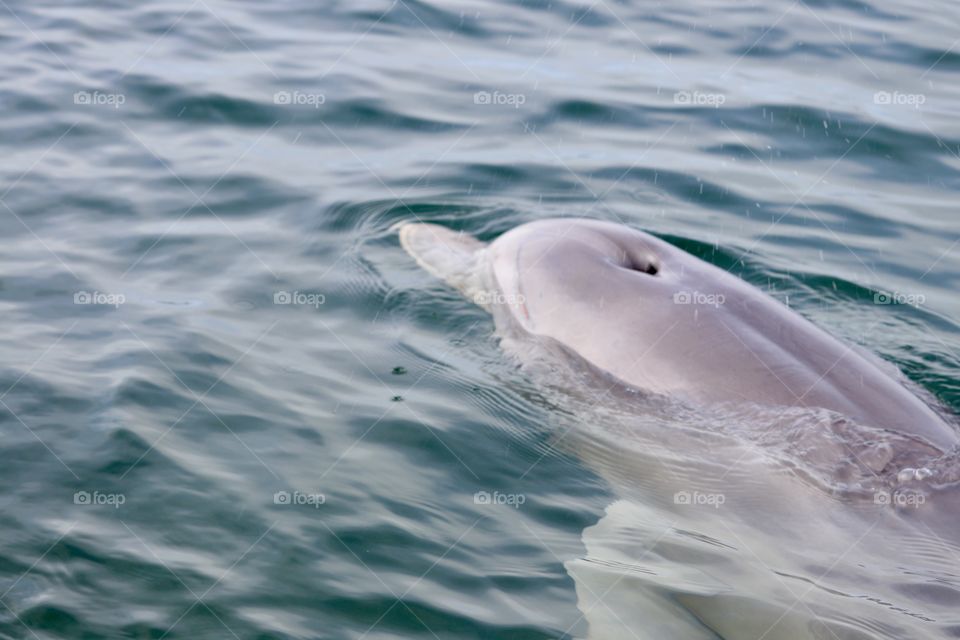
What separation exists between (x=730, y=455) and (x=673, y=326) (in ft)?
2.31

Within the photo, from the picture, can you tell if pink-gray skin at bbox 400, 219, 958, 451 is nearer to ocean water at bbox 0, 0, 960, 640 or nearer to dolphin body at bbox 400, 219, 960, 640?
dolphin body at bbox 400, 219, 960, 640

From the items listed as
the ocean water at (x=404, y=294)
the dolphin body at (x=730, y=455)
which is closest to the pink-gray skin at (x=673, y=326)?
the dolphin body at (x=730, y=455)

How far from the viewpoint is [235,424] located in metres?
6.20

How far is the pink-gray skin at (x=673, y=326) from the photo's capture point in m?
5.59

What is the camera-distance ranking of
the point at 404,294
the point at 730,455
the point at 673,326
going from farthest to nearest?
the point at 404,294 < the point at 673,326 < the point at 730,455

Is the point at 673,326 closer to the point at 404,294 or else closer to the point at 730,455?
the point at 730,455

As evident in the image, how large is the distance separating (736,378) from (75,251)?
4410mm

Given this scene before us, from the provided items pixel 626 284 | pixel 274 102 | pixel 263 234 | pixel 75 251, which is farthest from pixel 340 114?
pixel 626 284

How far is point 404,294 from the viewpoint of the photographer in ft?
24.8

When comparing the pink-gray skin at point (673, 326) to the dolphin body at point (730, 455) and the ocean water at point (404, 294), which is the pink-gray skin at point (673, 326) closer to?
the dolphin body at point (730, 455)

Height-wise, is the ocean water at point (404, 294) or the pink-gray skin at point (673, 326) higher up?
the pink-gray skin at point (673, 326)

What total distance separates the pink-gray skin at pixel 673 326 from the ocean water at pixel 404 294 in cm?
31

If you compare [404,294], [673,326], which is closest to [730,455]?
[673,326]

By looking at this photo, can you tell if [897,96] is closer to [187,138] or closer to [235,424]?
[187,138]
